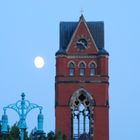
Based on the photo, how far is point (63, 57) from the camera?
250 ft

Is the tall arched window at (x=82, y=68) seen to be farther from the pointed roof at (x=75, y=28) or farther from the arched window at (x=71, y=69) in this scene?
the pointed roof at (x=75, y=28)

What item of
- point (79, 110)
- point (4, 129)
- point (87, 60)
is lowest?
point (4, 129)

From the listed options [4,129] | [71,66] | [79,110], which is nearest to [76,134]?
[79,110]

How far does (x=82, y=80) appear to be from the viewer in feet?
247

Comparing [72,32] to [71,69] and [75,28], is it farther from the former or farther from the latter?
[71,69]

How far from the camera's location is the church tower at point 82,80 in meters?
73.4

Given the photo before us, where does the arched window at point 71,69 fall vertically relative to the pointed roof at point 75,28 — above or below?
below

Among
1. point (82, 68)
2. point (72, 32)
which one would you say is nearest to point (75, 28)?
point (72, 32)

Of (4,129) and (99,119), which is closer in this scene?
(4,129)

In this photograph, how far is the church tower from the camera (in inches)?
2891

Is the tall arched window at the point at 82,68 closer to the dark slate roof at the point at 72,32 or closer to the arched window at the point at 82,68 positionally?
the arched window at the point at 82,68

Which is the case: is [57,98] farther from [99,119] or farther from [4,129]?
[4,129]

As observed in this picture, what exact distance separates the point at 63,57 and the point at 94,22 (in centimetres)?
466

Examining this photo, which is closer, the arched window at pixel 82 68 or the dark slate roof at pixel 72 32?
the arched window at pixel 82 68
